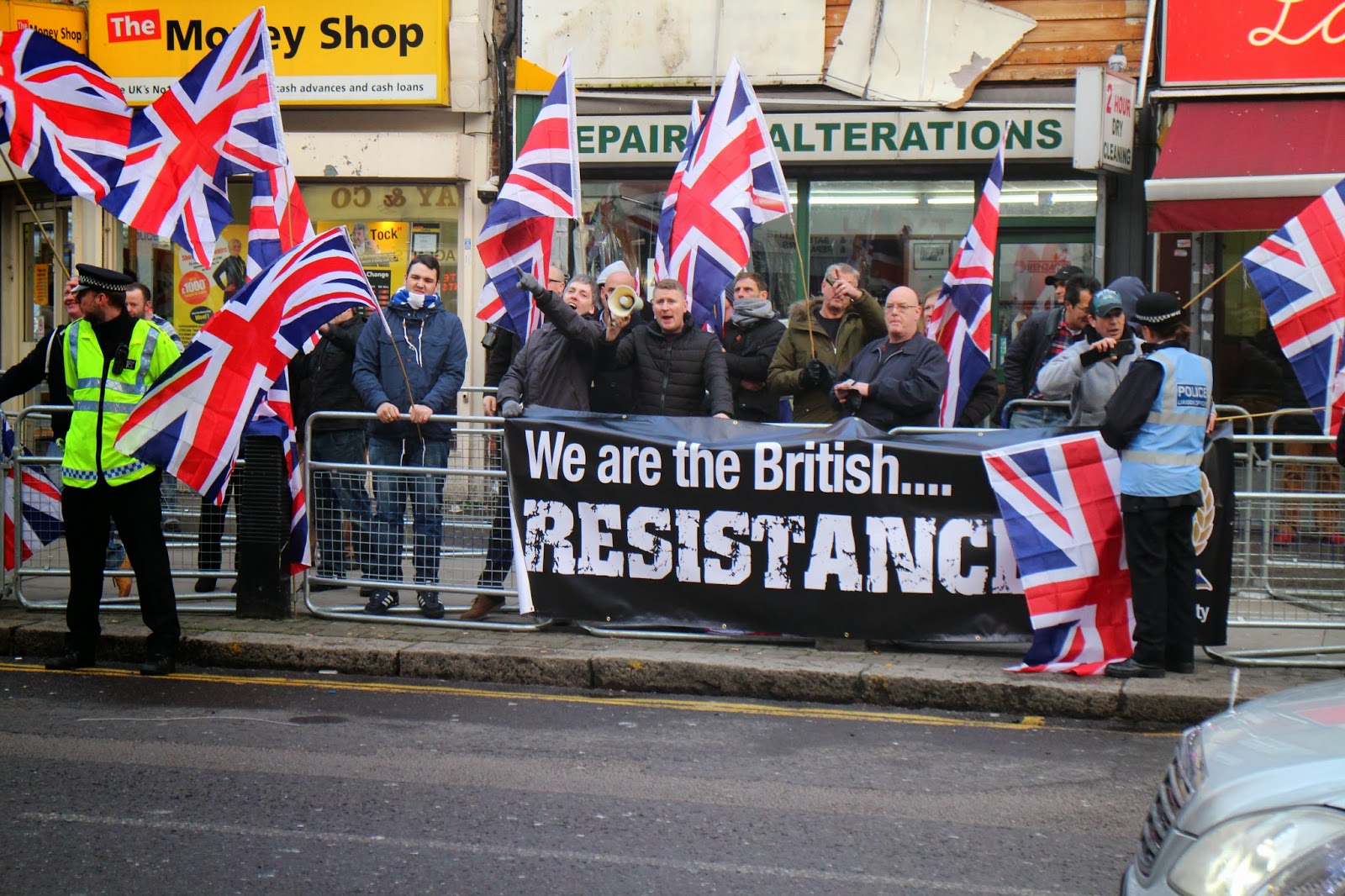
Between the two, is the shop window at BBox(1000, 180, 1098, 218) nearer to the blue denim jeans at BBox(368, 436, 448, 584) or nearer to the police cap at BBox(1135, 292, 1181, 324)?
the police cap at BBox(1135, 292, 1181, 324)

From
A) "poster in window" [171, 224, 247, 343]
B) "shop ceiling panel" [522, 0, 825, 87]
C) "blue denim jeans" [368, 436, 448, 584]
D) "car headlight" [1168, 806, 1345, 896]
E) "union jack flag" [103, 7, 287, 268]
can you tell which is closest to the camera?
"car headlight" [1168, 806, 1345, 896]

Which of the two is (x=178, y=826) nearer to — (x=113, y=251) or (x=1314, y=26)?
(x=1314, y=26)

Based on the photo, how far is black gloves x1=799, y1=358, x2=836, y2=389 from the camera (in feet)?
29.7

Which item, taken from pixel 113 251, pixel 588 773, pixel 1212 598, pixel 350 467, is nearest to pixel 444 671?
pixel 350 467

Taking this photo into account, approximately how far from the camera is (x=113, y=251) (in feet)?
55.3

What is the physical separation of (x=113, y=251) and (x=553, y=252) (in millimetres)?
5246

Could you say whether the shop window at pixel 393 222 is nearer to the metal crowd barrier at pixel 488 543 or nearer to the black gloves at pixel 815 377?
the metal crowd barrier at pixel 488 543

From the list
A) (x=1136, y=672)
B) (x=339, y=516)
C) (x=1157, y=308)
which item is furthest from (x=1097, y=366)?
(x=339, y=516)

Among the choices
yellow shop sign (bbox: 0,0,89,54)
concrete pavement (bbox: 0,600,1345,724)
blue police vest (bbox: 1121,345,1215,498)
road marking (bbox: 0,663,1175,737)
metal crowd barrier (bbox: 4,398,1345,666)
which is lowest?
road marking (bbox: 0,663,1175,737)

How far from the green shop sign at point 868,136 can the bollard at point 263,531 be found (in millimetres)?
6651

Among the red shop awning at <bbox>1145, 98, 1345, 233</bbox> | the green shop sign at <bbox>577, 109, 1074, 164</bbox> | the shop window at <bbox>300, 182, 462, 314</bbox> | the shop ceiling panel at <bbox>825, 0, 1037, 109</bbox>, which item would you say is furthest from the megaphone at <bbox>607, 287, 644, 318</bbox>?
the shop window at <bbox>300, 182, 462, 314</bbox>

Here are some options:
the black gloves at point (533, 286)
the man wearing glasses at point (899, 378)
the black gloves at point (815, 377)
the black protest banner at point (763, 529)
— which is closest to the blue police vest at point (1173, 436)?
the black protest banner at point (763, 529)

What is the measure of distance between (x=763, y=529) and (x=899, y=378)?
1.30m

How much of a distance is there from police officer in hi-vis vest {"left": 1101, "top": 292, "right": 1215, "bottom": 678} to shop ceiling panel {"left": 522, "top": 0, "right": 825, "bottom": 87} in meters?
7.56
